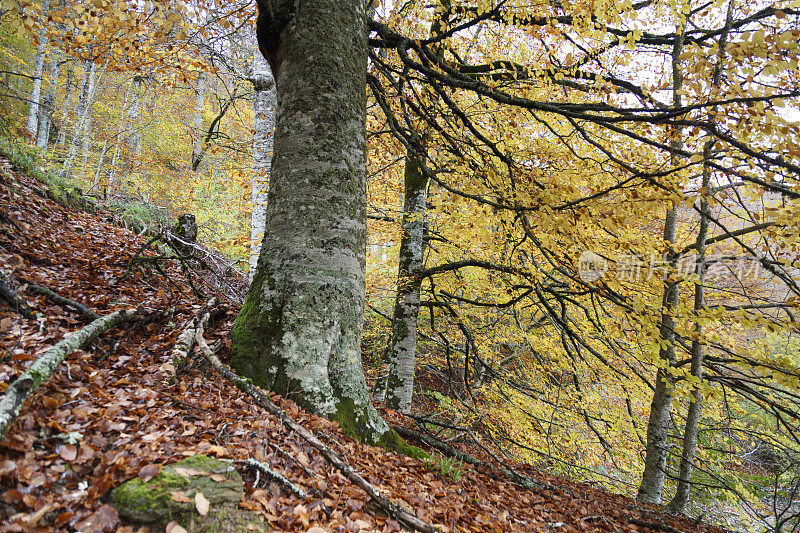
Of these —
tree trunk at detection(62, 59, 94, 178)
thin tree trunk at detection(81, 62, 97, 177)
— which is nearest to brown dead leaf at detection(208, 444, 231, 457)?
tree trunk at detection(62, 59, 94, 178)

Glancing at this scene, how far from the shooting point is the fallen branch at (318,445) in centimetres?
189

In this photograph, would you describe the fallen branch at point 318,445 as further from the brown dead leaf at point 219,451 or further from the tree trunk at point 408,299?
the tree trunk at point 408,299

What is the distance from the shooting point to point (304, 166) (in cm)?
282

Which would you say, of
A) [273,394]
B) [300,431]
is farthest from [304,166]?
[300,431]

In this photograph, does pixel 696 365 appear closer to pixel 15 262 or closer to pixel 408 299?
pixel 408 299

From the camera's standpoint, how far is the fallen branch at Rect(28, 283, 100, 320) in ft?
9.48

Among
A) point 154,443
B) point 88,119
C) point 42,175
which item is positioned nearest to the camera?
point 154,443

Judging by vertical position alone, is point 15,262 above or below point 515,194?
below

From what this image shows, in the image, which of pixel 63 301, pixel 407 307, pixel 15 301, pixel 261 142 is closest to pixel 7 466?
pixel 15 301

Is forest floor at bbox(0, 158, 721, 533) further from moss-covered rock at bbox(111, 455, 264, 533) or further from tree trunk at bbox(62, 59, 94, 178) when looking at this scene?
tree trunk at bbox(62, 59, 94, 178)

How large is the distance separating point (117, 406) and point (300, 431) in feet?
3.32

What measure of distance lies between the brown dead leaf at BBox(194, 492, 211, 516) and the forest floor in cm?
16

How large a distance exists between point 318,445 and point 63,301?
8.20ft

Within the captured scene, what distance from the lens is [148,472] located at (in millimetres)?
1500
